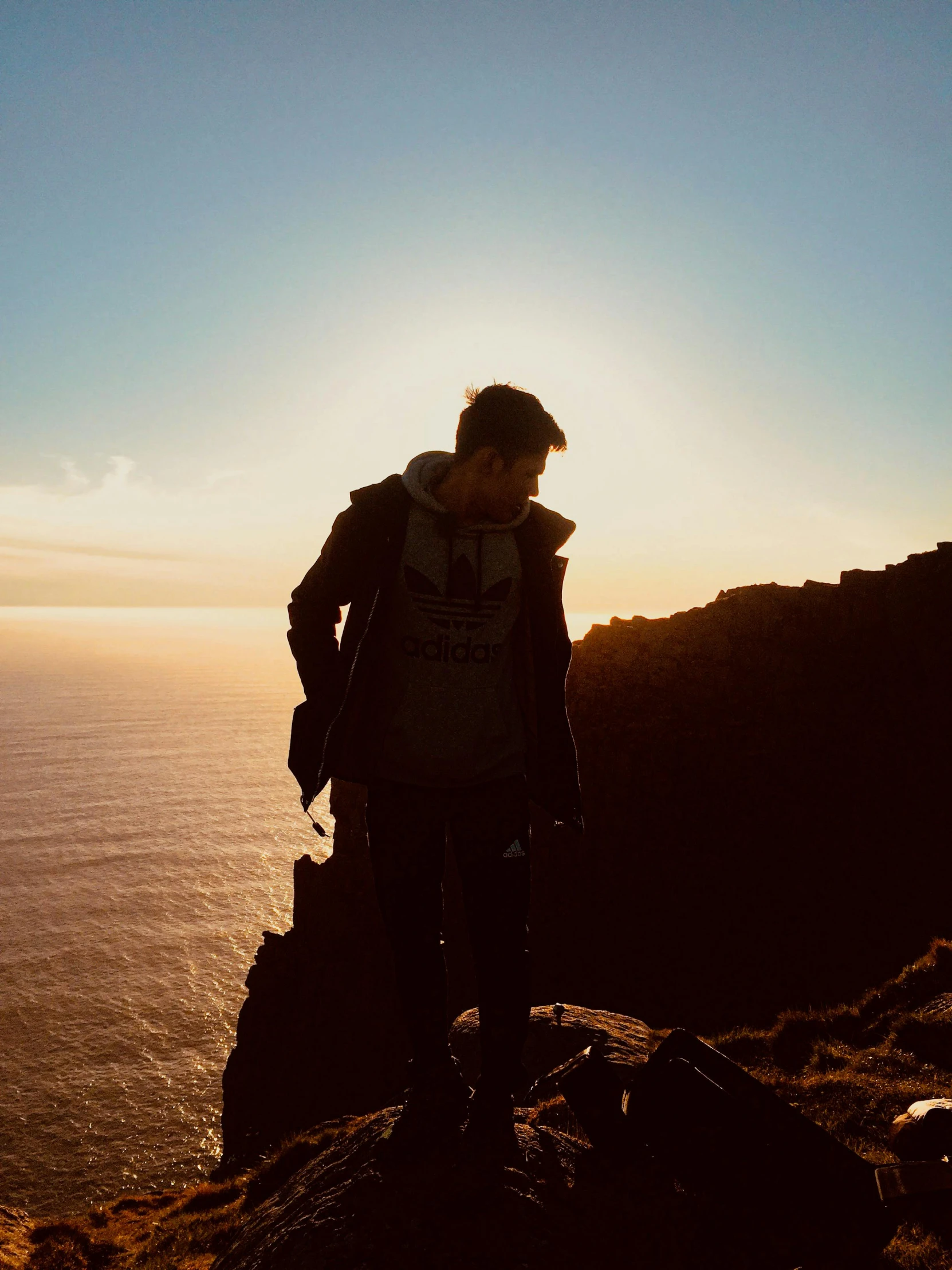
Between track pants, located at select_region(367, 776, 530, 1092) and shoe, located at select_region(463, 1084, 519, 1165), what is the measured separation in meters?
0.13

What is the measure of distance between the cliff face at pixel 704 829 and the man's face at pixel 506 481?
24.2 m

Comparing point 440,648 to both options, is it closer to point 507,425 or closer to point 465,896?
point 507,425

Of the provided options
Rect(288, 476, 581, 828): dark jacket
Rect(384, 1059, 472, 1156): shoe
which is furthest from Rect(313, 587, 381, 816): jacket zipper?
Rect(384, 1059, 472, 1156): shoe

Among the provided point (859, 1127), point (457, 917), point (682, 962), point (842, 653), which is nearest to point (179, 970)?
point (457, 917)

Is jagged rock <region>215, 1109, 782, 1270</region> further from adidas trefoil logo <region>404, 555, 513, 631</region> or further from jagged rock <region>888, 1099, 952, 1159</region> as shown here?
adidas trefoil logo <region>404, 555, 513, 631</region>

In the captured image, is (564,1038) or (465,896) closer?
(465,896)

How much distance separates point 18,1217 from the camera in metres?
17.8

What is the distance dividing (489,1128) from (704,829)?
86.9 ft

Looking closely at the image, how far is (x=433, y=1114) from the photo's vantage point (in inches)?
106

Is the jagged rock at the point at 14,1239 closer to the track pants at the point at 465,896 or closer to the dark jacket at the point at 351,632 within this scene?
the track pants at the point at 465,896

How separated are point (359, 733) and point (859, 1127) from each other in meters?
4.34

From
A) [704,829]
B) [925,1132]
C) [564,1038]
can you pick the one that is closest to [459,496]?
[925,1132]

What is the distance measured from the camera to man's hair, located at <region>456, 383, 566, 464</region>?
7.64 feet

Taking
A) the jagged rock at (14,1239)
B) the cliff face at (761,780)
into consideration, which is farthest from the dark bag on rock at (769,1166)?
the cliff face at (761,780)
